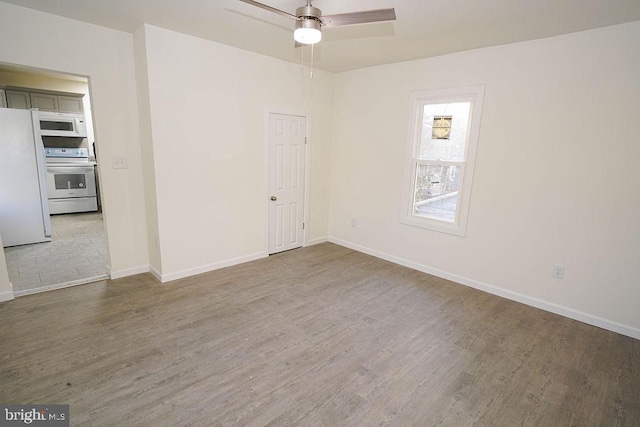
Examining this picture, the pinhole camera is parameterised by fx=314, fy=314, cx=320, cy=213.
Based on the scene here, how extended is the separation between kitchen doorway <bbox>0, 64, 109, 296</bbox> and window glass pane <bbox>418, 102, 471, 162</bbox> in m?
4.17

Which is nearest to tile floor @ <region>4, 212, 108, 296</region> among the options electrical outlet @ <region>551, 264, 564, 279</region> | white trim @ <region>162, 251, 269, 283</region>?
white trim @ <region>162, 251, 269, 283</region>

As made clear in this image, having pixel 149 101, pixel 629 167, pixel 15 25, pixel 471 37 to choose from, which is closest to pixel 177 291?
pixel 149 101

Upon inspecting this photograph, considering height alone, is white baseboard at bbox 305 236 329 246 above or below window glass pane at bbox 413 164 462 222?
below

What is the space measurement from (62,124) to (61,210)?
67.6 inches

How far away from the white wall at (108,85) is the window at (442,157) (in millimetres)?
3298

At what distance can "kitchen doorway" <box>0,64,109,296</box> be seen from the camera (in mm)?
3650

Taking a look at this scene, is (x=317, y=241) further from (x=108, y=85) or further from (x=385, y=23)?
(x=108, y=85)

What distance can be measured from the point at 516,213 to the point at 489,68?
5.12 ft

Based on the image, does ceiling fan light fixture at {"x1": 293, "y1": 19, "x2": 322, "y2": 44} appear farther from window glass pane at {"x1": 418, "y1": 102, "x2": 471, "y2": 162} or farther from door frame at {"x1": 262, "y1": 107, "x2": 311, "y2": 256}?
window glass pane at {"x1": 418, "y1": 102, "x2": 471, "y2": 162}

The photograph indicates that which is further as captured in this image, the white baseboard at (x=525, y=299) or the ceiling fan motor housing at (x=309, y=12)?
the white baseboard at (x=525, y=299)

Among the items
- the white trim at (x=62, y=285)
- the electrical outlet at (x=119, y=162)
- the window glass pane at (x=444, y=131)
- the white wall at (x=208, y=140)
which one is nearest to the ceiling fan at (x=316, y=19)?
the white wall at (x=208, y=140)

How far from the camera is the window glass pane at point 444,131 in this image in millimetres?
3666

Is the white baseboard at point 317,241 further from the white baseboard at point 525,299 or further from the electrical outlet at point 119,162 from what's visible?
the electrical outlet at point 119,162

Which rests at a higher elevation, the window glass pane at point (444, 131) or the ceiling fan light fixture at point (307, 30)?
the ceiling fan light fixture at point (307, 30)
